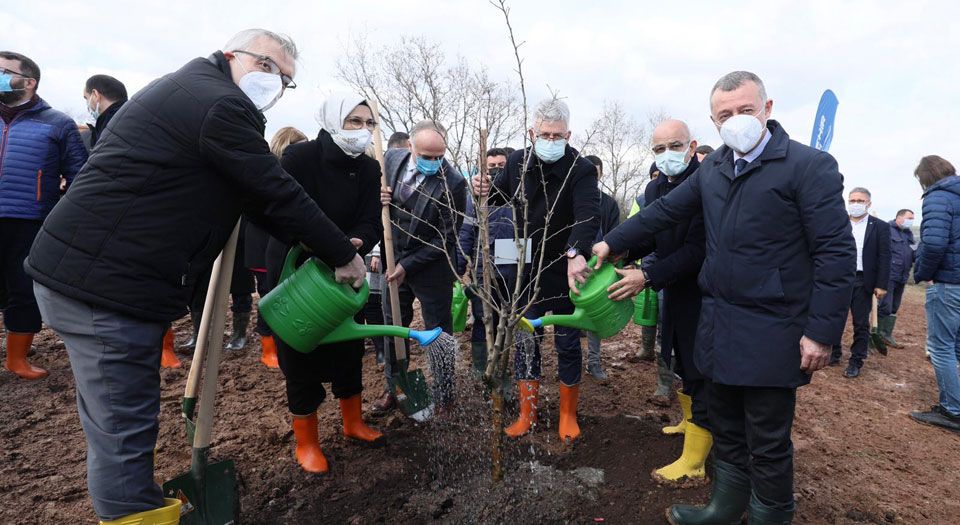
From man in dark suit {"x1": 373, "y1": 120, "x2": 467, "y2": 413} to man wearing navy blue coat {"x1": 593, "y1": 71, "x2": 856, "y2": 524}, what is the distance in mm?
1843

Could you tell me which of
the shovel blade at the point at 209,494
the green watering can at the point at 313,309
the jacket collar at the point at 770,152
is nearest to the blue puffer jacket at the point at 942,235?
the jacket collar at the point at 770,152

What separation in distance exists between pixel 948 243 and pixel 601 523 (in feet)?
12.8

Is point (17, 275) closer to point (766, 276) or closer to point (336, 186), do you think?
point (336, 186)

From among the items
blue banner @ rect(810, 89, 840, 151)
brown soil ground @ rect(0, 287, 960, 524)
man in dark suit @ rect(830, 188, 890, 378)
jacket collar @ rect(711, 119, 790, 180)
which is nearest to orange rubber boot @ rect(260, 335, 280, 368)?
brown soil ground @ rect(0, 287, 960, 524)

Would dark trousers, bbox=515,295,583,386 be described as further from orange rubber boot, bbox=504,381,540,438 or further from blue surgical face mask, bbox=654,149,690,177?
blue surgical face mask, bbox=654,149,690,177

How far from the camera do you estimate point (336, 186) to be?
3117 mm

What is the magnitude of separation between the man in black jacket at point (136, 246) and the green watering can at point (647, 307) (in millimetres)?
3144

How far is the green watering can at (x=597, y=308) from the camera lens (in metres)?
2.76

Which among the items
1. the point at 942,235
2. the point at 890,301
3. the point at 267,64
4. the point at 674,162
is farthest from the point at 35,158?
the point at 890,301

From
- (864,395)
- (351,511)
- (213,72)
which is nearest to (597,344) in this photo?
(864,395)

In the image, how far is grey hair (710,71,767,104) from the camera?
7.62ft

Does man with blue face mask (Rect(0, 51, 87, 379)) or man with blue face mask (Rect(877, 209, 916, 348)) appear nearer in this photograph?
man with blue face mask (Rect(0, 51, 87, 379))

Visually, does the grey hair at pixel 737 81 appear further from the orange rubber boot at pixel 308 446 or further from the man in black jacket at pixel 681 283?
the orange rubber boot at pixel 308 446

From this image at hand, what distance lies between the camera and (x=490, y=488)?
8.98ft
